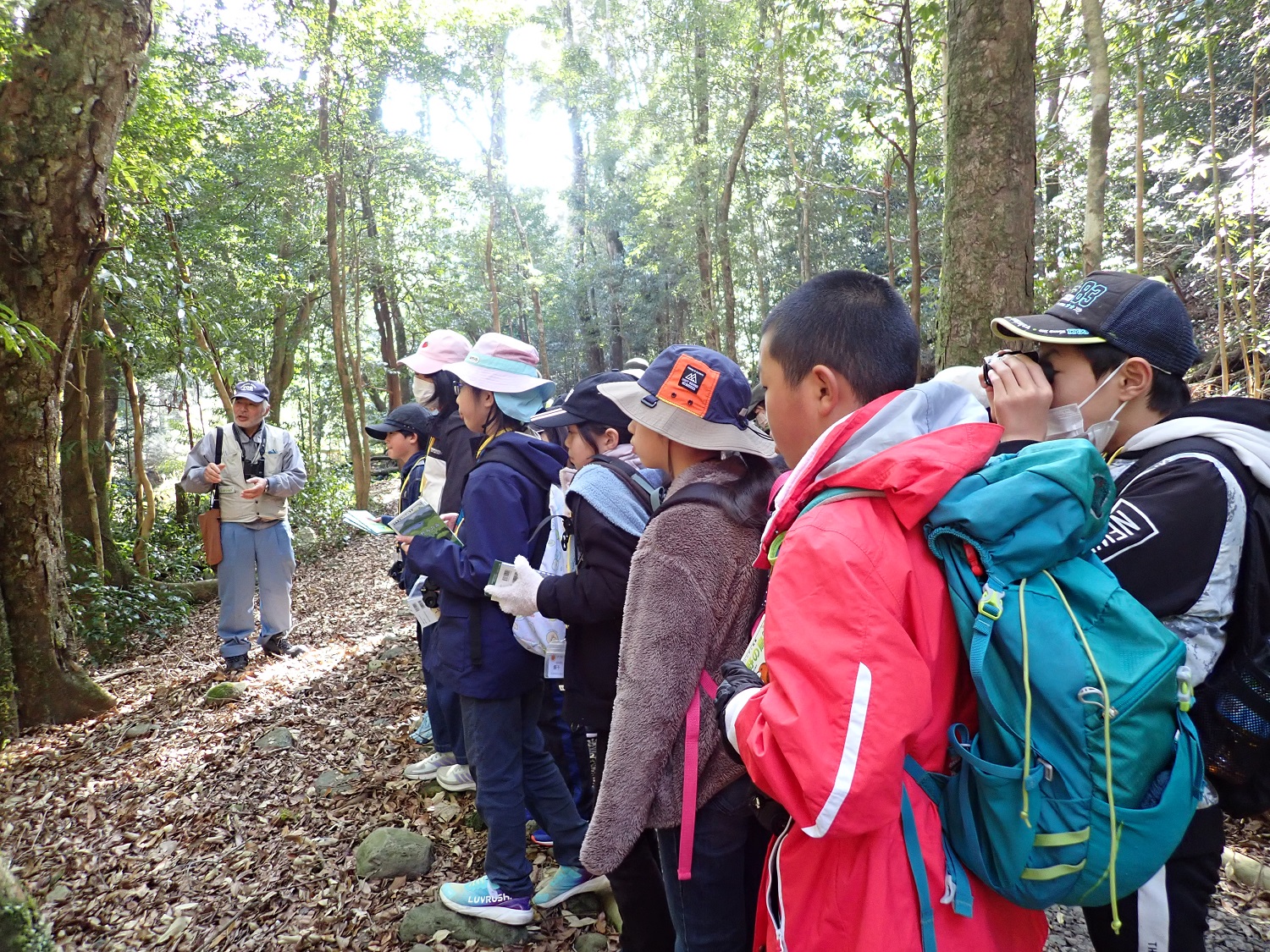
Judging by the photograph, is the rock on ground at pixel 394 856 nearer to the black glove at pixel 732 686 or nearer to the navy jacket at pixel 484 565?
the navy jacket at pixel 484 565

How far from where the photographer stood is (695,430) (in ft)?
6.80

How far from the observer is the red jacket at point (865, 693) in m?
1.15

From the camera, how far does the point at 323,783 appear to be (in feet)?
14.8

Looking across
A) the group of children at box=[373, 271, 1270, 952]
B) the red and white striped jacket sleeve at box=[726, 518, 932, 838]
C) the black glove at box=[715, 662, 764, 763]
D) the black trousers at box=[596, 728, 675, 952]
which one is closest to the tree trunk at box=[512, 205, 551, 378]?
the group of children at box=[373, 271, 1270, 952]

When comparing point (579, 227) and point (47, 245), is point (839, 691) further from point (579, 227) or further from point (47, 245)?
point (579, 227)

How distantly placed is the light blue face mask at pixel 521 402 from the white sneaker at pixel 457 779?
6.91 ft

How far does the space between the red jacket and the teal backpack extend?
7 centimetres

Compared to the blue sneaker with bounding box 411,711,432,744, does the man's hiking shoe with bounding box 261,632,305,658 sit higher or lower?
higher

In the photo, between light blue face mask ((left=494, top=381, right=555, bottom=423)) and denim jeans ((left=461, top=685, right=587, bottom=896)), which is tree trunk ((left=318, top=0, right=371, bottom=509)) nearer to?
light blue face mask ((left=494, top=381, right=555, bottom=423))

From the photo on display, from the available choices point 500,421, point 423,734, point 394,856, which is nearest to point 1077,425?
point 500,421

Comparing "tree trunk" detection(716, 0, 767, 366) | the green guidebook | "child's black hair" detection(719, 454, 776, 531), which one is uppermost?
"tree trunk" detection(716, 0, 767, 366)

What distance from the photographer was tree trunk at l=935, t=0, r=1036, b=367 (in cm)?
332

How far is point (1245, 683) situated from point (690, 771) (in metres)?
1.26

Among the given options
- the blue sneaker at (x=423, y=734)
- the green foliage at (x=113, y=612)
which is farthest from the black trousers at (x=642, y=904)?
the green foliage at (x=113, y=612)
